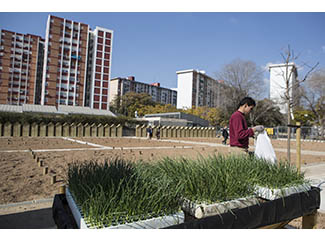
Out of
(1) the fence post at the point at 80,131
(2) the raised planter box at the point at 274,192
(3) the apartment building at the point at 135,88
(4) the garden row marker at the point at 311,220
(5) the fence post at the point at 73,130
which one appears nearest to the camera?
(2) the raised planter box at the point at 274,192

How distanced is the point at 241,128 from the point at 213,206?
5.23ft

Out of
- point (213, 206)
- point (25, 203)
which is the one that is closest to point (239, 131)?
point (213, 206)

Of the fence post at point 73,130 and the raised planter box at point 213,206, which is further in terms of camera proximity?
the fence post at point 73,130

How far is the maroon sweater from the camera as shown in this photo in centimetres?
335

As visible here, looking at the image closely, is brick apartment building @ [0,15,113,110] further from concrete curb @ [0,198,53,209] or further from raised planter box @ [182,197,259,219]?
raised planter box @ [182,197,259,219]

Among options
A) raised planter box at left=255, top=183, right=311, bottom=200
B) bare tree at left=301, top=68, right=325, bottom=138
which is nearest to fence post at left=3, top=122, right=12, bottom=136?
raised planter box at left=255, top=183, right=311, bottom=200

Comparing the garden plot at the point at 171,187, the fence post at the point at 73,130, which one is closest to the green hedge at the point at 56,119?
the fence post at the point at 73,130

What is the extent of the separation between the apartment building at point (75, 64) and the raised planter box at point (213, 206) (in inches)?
2776

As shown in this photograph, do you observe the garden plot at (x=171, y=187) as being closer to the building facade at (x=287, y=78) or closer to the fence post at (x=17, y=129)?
the building facade at (x=287, y=78)

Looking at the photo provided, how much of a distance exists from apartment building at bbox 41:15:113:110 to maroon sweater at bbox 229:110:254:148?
229 ft

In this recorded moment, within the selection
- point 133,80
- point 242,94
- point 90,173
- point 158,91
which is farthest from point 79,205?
point 158,91

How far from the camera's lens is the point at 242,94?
39.2m

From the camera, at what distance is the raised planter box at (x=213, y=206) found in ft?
6.93

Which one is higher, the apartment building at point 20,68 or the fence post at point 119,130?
the apartment building at point 20,68
